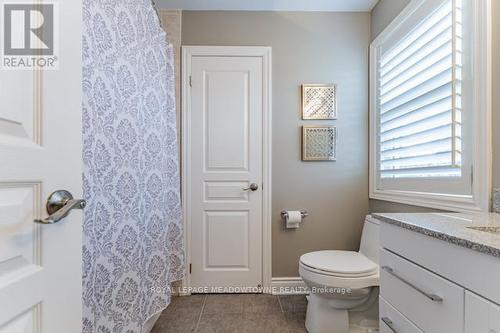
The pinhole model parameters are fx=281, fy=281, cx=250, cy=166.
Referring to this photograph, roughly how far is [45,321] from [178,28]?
2313mm

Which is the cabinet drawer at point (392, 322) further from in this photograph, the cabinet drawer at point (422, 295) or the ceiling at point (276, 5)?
the ceiling at point (276, 5)

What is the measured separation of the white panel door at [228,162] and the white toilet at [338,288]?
0.68 m

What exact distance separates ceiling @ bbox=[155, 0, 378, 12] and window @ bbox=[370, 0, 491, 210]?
0.41m

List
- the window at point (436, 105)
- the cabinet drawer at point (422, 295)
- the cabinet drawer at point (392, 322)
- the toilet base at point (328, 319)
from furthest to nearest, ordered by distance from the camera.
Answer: the toilet base at point (328, 319), the window at point (436, 105), the cabinet drawer at point (392, 322), the cabinet drawer at point (422, 295)

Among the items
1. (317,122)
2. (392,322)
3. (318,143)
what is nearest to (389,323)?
(392,322)

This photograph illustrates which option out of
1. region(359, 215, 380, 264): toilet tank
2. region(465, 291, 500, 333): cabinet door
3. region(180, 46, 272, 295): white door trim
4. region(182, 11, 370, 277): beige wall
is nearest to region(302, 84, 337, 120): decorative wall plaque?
region(182, 11, 370, 277): beige wall

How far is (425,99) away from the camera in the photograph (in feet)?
5.23

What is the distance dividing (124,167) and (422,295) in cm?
127

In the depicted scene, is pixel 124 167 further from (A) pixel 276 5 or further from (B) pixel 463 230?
(A) pixel 276 5

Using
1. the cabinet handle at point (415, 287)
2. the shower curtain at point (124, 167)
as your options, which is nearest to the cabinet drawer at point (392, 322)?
the cabinet handle at point (415, 287)

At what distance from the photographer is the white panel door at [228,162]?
2.36 metres

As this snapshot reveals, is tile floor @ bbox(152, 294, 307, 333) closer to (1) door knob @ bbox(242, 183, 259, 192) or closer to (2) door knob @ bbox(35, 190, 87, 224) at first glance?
(1) door knob @ bbox(242, 183, 259, 192)

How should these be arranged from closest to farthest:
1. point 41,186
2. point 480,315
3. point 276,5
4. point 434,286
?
1. point 41,186
2. point 480,315
3. point 434,286
4. point 276,5

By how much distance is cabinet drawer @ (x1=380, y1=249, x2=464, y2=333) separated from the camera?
30.3 inches
